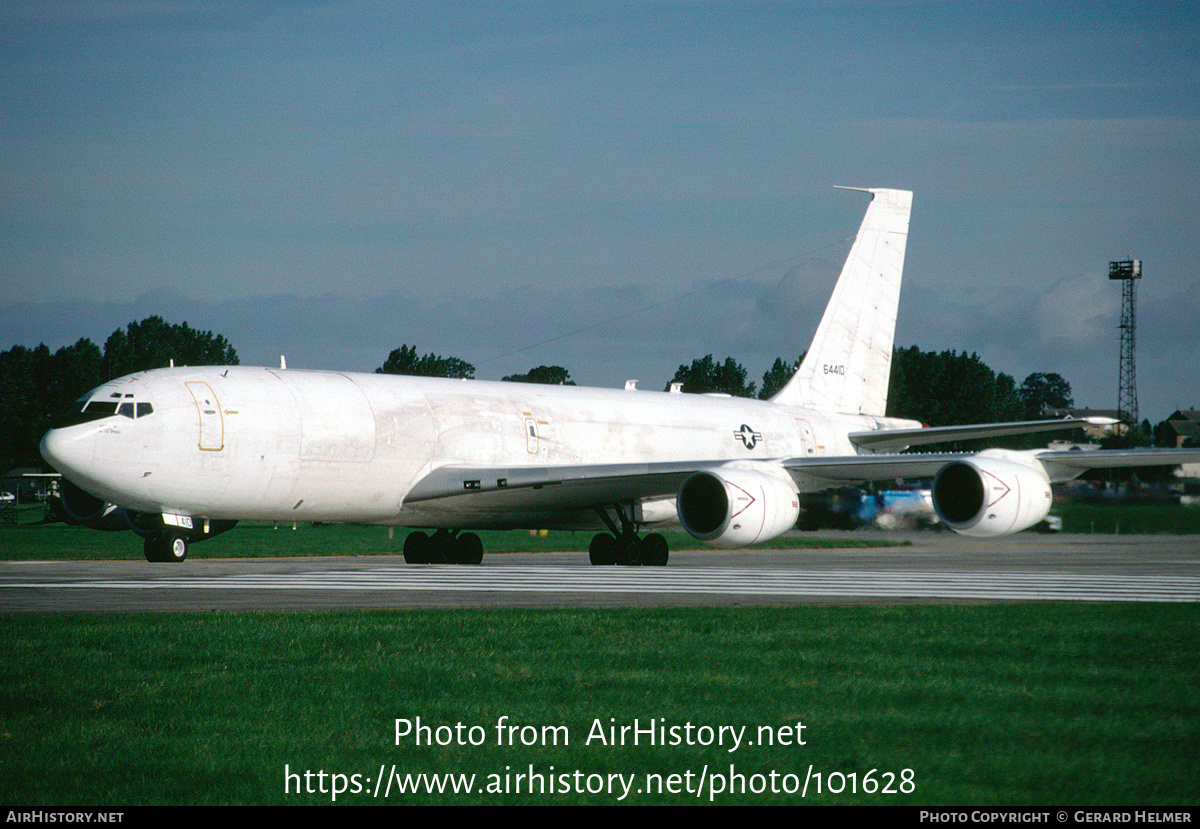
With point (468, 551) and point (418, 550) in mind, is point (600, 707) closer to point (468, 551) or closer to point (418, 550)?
point (468, 551)

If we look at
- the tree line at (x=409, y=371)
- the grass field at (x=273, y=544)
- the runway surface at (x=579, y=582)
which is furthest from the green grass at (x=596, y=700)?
the tree line at (x=409, y=371)

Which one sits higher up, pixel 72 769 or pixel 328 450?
pixel 328 450

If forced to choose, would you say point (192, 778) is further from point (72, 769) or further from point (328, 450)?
point (328, 450)

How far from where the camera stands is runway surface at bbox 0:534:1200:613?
14242mm

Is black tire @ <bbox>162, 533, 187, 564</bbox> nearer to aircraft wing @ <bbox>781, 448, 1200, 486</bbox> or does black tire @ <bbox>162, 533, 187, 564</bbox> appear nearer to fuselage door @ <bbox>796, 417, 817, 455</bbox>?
aircraft wing @ <bbox>781, 448, 1200, 486</bbox>

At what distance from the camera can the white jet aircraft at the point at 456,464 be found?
19.2 meters

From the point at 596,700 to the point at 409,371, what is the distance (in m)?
75.1

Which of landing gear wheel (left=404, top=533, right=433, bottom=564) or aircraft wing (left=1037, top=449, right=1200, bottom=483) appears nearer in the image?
aircraft wing (left=1037, top=449, right=1200, bottom=483)

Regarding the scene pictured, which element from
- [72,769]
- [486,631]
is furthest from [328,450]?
[72,769]

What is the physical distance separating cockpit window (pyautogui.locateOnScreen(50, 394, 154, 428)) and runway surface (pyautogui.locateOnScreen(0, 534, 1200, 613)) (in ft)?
7.47

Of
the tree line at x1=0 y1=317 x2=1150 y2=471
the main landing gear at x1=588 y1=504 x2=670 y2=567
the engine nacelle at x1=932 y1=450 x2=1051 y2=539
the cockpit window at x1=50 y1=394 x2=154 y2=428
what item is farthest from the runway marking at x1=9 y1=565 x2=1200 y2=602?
the tree line at x1=0 y1=317 x2=1150 y2=471

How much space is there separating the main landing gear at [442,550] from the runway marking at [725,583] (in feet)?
12.1

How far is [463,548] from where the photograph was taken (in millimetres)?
24375
